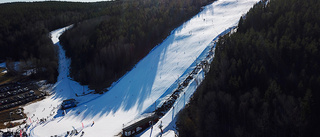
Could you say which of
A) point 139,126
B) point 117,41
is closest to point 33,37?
point 117,41

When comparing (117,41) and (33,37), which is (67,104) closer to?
(117,41)

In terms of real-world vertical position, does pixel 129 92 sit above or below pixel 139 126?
above

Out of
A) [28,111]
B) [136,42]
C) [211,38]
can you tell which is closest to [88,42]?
[136,42]

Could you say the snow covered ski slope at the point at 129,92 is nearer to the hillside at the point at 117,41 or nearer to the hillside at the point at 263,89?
the hillside at the point at 117,41

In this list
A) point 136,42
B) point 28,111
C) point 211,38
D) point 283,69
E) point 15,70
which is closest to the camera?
point 283,69

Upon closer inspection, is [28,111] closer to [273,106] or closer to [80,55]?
[80,55]

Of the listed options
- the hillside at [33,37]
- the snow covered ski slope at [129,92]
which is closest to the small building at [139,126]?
the snow covered ski slope at [129,92]
